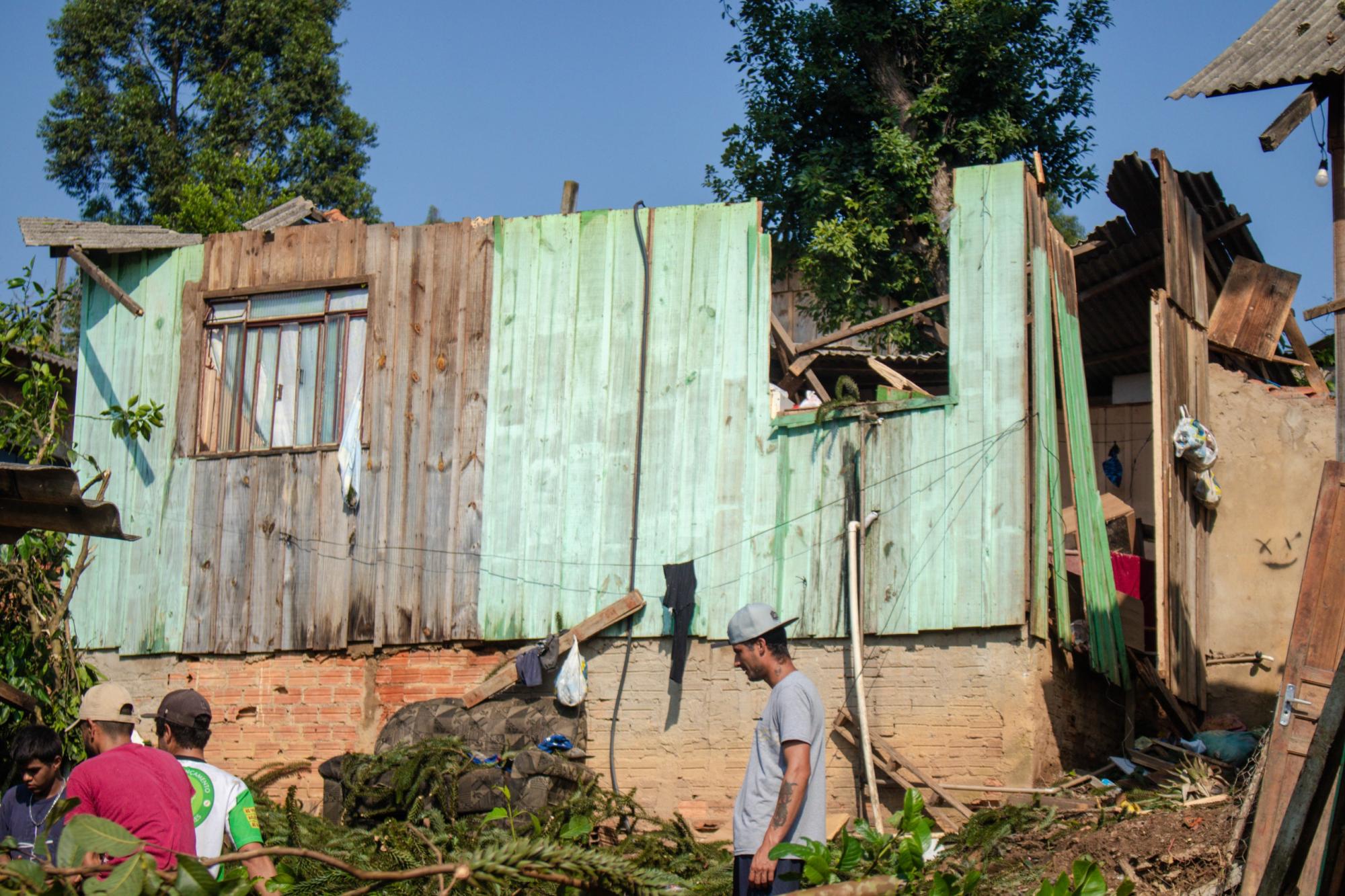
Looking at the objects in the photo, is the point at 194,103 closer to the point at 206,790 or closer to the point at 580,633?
the point at 580,633

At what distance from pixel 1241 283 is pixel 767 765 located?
10459 mm

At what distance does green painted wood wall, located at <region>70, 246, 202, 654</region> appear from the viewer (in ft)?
40.6

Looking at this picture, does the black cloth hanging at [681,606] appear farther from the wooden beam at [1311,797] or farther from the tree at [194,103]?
the tree at [194,103]

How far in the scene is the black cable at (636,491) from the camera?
1094 cm

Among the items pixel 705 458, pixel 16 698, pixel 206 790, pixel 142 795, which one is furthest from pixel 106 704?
pixel 705 458

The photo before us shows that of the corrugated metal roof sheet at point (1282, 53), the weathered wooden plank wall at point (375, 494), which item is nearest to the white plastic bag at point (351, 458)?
the weathered wooden plank wall at point (375, 494)

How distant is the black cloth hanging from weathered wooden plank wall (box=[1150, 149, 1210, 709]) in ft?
12.0

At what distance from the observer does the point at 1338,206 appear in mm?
8977

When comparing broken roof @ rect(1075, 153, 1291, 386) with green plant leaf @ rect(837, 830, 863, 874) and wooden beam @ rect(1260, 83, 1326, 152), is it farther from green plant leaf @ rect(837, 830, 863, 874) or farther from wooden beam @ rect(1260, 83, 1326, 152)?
green plant leaf @ rect(837, 830, 863, 874)

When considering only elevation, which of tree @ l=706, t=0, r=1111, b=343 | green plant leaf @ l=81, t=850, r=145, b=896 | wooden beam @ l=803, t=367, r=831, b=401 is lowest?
green plant leaf @ l=81, t=850, r=145, b=896

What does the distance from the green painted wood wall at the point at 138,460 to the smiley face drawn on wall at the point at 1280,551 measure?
30.7 ft

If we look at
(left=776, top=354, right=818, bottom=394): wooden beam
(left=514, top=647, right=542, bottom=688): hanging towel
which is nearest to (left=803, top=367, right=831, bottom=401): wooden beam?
(left=776, top=354, right=818, bottom=394): wooden beam

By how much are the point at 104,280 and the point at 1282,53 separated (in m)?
9.50

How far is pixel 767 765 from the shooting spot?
18.2ft
